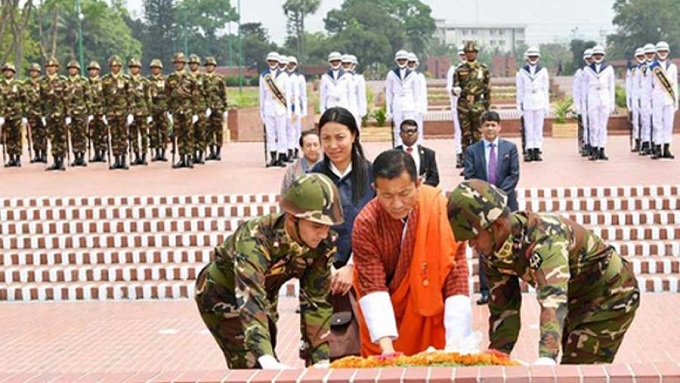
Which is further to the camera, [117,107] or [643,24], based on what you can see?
[643,24]

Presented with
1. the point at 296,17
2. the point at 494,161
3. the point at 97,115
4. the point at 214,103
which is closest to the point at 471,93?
the point at 214,103

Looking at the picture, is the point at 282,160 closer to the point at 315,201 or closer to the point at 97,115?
the point at 97,115

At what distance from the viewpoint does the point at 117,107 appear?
56.3ft

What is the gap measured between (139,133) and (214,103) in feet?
4.31

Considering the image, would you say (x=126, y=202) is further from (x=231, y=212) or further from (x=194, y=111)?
(x=194, y=111)

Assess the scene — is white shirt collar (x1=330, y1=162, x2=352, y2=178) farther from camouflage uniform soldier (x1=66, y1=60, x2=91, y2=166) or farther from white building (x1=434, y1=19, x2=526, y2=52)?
white building (x1=434, y1=19, x2=526, y2=52)

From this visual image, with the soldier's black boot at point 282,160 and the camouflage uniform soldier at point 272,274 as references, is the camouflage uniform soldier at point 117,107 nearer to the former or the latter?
the soldier's black boot at point 282,160

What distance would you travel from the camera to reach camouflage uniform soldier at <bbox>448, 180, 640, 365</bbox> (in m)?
3.54

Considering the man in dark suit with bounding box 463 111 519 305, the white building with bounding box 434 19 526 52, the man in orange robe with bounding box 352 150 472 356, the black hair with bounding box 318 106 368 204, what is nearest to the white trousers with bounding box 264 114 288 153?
the man in dark suit with bounding box 463 111 519 305

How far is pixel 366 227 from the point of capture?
4062 millimetres

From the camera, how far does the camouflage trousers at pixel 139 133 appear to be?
17.3m

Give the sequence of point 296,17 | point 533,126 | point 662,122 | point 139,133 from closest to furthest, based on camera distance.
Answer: point 662,122 < point 533,126 < point 139,133 < point 296,17

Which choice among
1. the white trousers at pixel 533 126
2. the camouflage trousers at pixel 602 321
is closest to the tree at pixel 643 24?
the white trousers at pixel 533 126

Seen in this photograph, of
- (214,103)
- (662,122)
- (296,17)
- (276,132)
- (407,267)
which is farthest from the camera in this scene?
(296,17)
